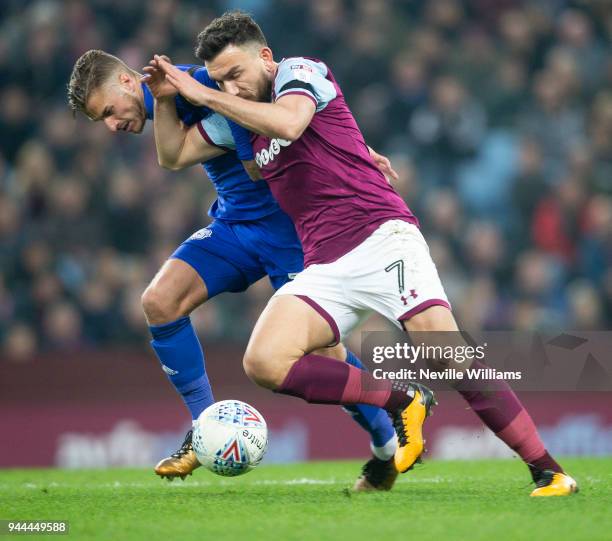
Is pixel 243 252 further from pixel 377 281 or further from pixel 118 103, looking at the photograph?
pixel 377 281

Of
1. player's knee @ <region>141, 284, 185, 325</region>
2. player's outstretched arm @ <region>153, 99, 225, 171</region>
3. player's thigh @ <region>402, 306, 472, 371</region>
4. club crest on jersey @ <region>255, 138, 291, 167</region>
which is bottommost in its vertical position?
player's thigh @ <region>402, 306, 472, 371</region>

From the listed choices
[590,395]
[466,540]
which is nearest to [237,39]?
[466,540]

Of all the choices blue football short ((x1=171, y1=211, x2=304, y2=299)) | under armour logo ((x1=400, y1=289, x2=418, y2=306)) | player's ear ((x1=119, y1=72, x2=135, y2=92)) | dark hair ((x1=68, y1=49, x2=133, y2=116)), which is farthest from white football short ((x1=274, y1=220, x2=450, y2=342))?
dark hair ((x1=68, y1=49, x2=133, y2=116))

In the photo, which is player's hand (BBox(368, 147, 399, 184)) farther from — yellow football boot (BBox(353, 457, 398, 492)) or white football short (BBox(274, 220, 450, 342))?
yellow football boot (BBox(353, 457, 398, 492))

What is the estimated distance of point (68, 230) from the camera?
34.4 feet

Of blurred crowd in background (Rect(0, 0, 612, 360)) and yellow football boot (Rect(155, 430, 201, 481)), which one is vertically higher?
blurred crowd in background (Rect(0, 0, 612, 360))

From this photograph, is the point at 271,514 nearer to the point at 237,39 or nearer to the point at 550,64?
the point at 237,39

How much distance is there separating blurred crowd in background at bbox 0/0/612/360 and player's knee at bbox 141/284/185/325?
390 centimetres

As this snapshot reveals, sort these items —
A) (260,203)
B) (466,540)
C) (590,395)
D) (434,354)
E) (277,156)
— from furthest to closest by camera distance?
(590,395) < (260,203) < (277,156) < (434,354) < (466,540)

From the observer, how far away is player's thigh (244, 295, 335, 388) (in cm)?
502

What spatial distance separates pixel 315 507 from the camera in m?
4.84

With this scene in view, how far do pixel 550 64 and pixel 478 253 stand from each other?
2723 mm

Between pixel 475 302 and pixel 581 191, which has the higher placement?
pixel 581 191

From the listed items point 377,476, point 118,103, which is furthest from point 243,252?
point 377,476
